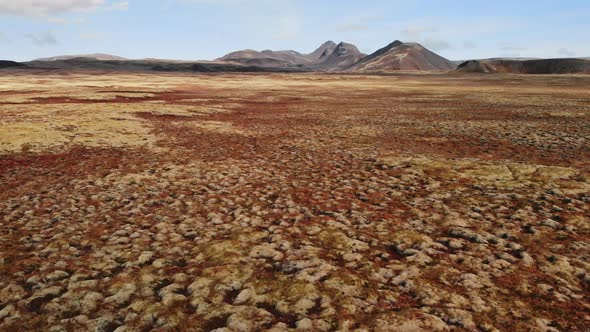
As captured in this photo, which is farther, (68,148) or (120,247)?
(68,148)

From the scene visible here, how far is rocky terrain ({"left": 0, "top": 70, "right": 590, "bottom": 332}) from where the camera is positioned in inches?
281

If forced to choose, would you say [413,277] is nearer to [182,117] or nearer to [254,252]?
[254,252]

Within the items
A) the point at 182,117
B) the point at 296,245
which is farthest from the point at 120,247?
the point at 182,117

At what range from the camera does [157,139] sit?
1047 inches

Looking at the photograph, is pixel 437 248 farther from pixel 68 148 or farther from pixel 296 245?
pixel 68 148

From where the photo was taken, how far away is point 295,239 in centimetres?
1036

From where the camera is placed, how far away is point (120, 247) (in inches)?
392

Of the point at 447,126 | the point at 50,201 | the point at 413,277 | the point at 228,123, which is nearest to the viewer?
the point at 413,277

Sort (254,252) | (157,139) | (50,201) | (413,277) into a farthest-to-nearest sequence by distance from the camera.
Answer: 1. (157,139)
2. (50,201)
3. (254,252)
4. (413,277)

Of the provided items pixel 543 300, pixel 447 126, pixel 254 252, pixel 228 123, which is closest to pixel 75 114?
pixel 228 123

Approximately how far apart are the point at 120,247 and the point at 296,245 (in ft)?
14.1

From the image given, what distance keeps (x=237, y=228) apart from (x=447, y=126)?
1013 inches

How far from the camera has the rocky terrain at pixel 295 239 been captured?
7.12m

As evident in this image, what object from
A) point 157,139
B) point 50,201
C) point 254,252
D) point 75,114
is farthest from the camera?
point 75,114
